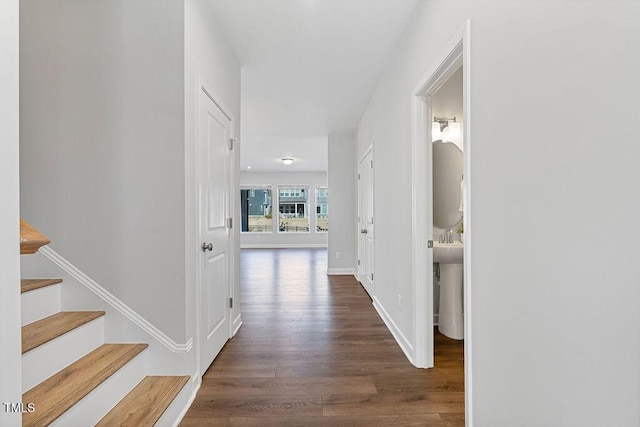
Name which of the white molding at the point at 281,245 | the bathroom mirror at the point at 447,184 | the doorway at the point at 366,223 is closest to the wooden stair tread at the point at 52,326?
the bathroom mirror at the point at 447,184

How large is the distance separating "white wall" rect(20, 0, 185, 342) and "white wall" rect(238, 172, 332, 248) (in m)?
9.51

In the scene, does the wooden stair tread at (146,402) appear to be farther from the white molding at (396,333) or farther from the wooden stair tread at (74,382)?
the white molding at (396,333)

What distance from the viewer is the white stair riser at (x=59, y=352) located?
1484 mm

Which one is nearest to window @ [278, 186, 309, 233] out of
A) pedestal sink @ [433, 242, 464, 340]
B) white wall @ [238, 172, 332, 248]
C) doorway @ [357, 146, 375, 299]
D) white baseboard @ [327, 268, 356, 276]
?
white wall @ [238, 172, 332, 248]

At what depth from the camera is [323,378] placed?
230 cm

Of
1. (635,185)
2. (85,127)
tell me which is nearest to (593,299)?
(635,185)

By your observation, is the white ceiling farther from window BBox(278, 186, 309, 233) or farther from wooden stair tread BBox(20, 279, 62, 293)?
window BBox(278, 186, 309, 233)

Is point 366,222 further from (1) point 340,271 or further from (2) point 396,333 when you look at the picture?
(2) point 396,333

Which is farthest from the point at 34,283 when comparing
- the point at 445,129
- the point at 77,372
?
the point at 445,129

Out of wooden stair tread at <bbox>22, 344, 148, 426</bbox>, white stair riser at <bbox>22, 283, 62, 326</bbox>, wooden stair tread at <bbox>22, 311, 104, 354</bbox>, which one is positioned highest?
white stair riser at <bbox>22, 283, 62, 326</bbox>

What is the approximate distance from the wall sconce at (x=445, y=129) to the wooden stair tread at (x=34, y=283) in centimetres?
328

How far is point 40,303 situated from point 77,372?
0.50 m

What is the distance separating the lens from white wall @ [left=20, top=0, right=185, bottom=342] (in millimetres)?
2014

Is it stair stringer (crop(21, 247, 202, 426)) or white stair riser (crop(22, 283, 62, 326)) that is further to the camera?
stair stringer (crop(21, 247, 202, 426))
